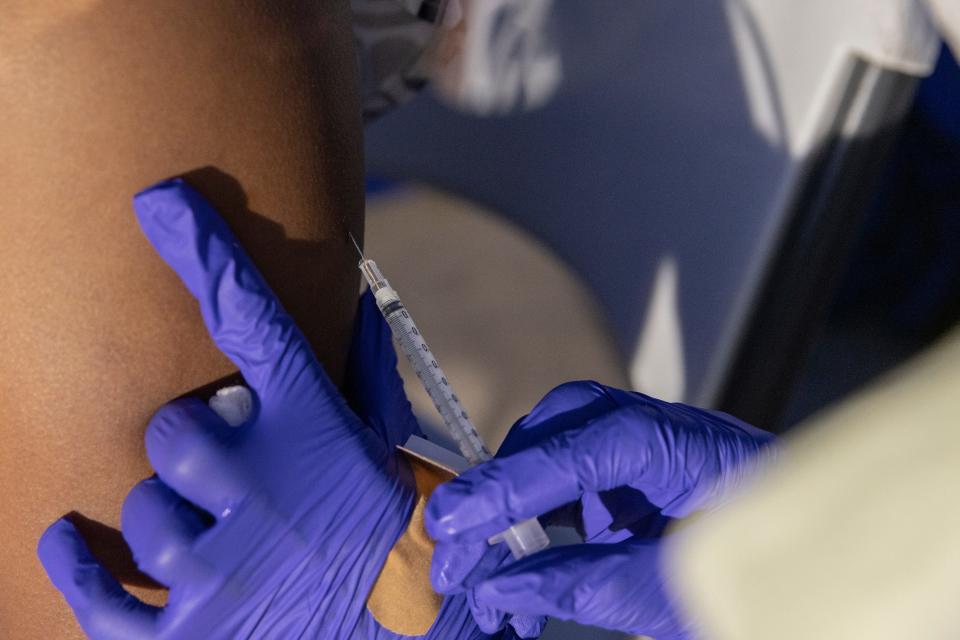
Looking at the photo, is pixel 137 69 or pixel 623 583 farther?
pixel 623 583

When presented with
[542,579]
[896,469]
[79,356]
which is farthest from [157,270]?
[896,469]


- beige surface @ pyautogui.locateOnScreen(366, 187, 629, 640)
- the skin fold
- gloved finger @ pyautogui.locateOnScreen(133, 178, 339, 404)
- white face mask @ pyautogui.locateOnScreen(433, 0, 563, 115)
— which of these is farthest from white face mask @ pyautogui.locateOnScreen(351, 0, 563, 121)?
gloved finger @ pyautogui.locateOnScreen(133, 178, 339, 404)

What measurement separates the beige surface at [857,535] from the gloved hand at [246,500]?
0.42 meters

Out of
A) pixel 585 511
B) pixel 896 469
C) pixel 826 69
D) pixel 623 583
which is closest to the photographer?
pixel 896 469

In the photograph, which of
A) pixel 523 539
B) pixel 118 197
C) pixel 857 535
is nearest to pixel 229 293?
pixel 118 197

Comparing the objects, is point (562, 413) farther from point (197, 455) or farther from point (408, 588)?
point (197, 455)

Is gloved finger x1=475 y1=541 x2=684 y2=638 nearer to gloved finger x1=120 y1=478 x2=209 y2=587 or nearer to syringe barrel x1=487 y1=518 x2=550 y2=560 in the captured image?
syringe barrel x1=487 y1=518 x2=550 y2=560

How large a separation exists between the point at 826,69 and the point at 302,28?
0.79 metres

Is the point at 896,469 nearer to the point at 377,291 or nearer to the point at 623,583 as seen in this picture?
the point at 623,583

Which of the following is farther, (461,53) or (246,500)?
(461,53)

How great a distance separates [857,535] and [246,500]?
509 mm

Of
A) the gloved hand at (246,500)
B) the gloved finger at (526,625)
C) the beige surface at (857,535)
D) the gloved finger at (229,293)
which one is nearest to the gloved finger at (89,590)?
the gloved hand at (246,500)

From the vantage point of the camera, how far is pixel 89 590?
0.69 meters

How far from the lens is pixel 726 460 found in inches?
32.5
